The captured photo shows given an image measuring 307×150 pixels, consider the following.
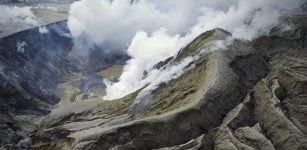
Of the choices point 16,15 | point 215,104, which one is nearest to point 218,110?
point 215,104

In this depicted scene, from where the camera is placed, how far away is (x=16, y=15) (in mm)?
168375

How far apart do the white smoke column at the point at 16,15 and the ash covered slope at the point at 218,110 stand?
92.9 metres

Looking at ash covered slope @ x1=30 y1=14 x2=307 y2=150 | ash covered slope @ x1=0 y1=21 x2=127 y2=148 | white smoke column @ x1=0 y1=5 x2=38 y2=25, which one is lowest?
ash covered slope @ x1=30 y1=14 x2=307 y2=150

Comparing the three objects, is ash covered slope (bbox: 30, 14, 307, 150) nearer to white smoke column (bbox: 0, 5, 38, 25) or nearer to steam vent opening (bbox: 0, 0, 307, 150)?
steam vent opening (bbox: 0, 0, 307, 150)

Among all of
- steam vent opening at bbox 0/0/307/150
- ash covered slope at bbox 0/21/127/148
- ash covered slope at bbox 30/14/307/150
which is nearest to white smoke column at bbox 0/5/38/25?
ash covered slope at bbox 0/21/127/148

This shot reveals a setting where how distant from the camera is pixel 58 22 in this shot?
6604 inches

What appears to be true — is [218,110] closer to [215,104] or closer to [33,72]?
[215,104]

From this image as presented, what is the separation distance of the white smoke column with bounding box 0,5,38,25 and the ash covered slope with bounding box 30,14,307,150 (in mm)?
92943

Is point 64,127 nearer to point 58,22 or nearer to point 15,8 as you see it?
point 58,22

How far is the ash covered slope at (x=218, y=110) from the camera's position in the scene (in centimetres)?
5575

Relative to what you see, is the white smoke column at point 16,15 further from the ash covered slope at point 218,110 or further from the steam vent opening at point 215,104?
the ash covered slope at point 218,110

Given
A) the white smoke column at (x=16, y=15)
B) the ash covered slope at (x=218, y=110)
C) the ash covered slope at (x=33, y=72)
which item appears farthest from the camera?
the white smoke column at (x=16, y=15)

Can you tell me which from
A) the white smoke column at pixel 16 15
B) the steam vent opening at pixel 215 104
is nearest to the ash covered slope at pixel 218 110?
the steam vent opening at pixel 215 104

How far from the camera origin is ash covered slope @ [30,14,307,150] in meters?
55.8
